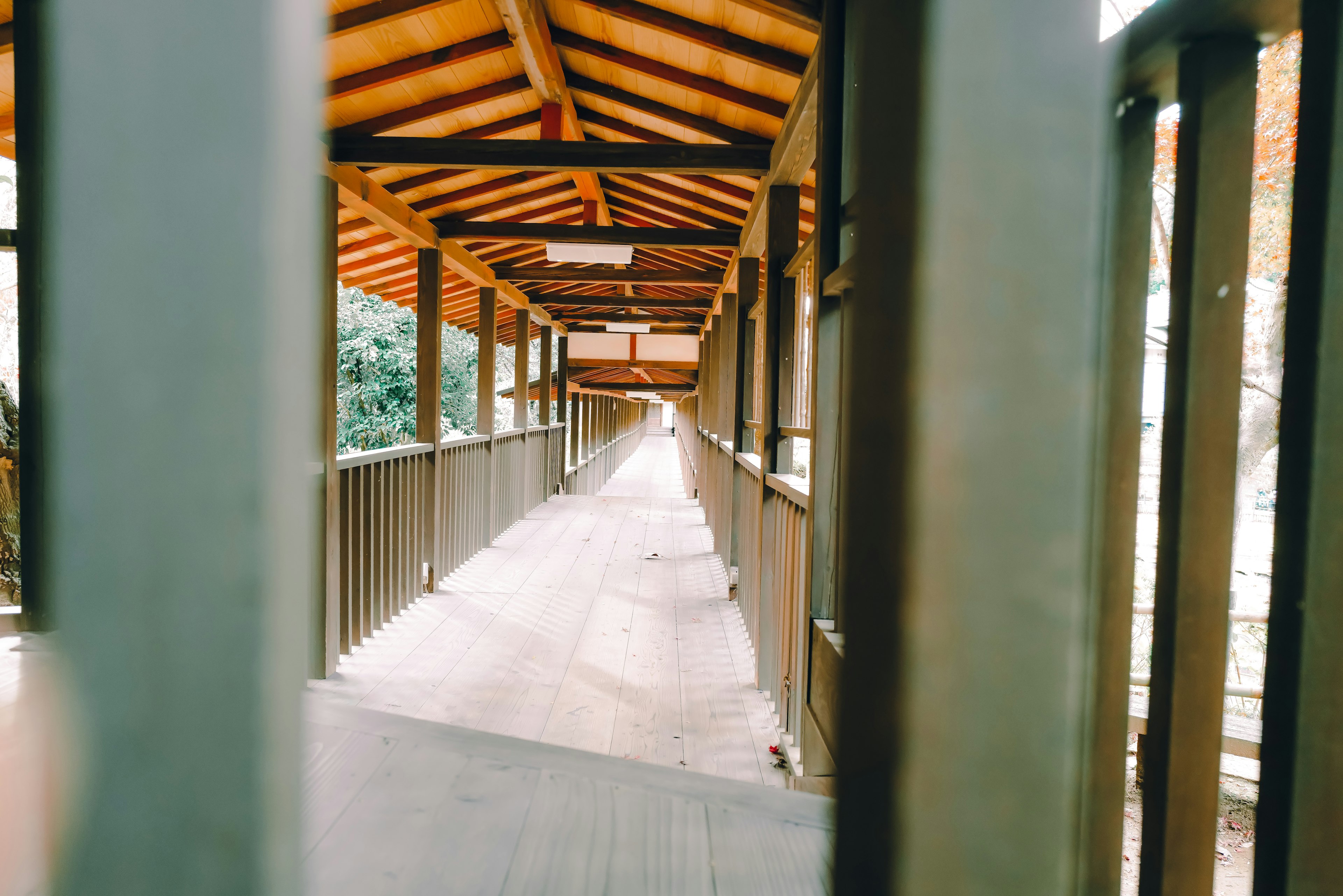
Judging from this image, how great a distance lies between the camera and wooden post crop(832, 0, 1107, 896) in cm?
30

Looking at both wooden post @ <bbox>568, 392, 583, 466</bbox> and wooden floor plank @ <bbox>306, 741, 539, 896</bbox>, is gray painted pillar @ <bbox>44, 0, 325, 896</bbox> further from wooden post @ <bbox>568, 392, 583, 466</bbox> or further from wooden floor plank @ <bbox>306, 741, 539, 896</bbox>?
wooden post @ <bbox>568, 392, 583, 466</bbox>

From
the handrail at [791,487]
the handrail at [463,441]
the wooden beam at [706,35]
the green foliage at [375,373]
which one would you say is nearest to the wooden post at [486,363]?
the handrail at [463,441]

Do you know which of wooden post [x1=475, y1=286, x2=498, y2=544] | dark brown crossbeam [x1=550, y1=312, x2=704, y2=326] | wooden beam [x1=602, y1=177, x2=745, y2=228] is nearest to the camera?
wooden beam [x1=602, y1=177, x2=745, y2=228]

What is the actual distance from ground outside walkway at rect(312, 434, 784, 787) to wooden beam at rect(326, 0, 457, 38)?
9.27 feet

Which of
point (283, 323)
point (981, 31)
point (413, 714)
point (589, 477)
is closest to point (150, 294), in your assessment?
point (283, 323)

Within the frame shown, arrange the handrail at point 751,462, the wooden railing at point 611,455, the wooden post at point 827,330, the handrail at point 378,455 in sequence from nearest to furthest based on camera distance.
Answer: the wooden post at point 827,330, the handrail at point 378,455, the handrail at point 751,462, the wooden railing at point 611,455

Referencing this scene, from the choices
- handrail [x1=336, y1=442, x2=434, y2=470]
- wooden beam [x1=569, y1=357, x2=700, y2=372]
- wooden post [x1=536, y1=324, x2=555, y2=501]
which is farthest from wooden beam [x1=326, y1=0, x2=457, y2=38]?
wooden beam [x1=569, y1=357, x2=700, y2=372]

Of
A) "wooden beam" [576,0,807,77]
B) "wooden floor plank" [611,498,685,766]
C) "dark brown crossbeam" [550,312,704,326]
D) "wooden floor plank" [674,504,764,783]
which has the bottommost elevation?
"wooden floor plank" [674,504,764,783]

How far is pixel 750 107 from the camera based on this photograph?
10.8 feet

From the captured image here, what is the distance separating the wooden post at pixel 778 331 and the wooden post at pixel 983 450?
2918 mm

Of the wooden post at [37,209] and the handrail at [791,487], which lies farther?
the handrail at [791,487]

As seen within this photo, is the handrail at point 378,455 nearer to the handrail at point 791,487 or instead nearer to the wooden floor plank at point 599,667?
the wooden floor plank at point 599,667

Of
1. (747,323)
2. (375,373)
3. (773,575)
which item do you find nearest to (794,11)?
(773,575)

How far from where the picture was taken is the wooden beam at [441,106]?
3.69 meters
